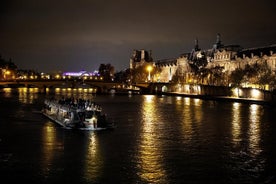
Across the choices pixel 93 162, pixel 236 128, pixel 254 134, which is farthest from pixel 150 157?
pixel 236 128

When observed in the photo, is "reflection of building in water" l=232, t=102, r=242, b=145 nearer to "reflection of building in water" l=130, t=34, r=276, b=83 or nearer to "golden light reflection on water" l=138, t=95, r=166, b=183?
"golden light reflection on water" l=138, t=95, r=166, b=183

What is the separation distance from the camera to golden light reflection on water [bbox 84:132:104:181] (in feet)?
70.6

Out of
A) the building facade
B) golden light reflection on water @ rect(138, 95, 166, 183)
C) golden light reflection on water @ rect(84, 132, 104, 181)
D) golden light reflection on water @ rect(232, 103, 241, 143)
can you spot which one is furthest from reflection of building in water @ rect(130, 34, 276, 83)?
golden light reflection on water @ rect(84, 132, 104, 181)

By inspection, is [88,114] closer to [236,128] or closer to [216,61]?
[236,128]

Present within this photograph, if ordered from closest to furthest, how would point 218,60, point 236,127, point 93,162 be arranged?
1. point 93,162
2. point 236,127
3. point 218,60

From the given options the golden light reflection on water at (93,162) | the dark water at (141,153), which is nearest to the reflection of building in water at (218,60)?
the dark water at (141,153)

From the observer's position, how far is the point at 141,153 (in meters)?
26.6

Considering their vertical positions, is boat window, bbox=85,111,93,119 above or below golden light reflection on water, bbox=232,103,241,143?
above

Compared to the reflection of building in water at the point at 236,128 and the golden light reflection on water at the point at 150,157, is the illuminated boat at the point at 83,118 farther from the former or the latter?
the reflection of building in water at the point at 236,128

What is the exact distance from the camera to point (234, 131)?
3684 centimetres

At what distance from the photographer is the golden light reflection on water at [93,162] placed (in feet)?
70.6

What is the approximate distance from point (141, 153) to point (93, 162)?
355 cm

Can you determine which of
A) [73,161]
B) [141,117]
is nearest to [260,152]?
[73,161]

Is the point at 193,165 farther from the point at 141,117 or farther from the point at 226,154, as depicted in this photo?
the point at 141,117
